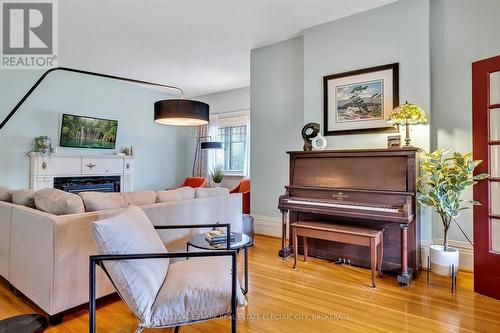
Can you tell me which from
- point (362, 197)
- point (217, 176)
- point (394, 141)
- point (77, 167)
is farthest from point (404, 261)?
point (77, 167)

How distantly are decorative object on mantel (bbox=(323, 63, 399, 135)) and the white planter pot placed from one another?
1309 millimetres

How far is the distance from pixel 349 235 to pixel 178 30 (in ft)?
11.0

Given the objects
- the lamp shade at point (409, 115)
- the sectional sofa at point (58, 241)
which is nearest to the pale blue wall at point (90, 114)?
the sectional sofa at point (58, 241)

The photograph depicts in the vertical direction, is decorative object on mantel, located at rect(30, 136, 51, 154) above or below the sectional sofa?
above

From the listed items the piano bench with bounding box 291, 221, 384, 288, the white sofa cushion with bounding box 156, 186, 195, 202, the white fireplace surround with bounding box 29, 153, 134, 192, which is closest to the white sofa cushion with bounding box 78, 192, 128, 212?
the white sofa cushion with bounding box 156, 186, 195, 202

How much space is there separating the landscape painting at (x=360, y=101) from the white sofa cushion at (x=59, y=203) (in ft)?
9.51

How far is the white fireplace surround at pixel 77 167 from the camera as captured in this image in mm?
4730

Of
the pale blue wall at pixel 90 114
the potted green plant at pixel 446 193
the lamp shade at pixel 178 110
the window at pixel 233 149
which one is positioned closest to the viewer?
the potted green plant at pixel 446 193

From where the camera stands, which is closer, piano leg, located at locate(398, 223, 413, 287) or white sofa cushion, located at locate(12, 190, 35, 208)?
white sofa cushion, located at locate(12, 190, 35, 208)

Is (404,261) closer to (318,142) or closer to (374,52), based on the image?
(318,142)

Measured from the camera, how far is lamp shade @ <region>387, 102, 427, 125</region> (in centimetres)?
260

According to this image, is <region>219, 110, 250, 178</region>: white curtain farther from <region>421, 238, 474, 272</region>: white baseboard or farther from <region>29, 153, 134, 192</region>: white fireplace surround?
<region>421, 238, 474, 272</region>: white baseboard

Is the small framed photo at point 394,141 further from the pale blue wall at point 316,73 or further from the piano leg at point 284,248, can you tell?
the piano leg at point 284,248

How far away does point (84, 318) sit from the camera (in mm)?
1946
